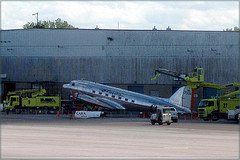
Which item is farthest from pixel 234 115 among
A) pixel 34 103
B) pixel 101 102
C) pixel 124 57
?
pixel 34 103

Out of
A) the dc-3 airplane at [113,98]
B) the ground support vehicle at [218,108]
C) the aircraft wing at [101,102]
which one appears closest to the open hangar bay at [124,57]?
the dc-3 airplane at [113,98]

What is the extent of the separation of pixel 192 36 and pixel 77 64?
21200 millimetres

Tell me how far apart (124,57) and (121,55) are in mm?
649

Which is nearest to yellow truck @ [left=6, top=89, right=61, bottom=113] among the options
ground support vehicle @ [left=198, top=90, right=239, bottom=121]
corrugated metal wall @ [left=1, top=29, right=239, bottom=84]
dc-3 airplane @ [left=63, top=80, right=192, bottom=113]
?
dc-3 airplane @ [left=63, top=80, right=192, bottom=113]

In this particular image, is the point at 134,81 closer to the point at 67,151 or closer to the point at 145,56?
the point at 145,56

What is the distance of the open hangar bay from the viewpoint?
85375 millimetres

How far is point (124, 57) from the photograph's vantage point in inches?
3415

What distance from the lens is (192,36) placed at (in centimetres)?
8638

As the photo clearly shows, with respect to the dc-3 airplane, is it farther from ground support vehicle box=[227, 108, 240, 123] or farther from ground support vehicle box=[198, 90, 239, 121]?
ground support vehicle box=[227, 108, 240, 123]

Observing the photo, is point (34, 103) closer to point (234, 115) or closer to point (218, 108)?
point (218, 108)

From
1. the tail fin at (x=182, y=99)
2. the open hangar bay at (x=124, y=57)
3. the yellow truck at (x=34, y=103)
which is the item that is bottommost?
the yellow truck at (x=34, y=103)

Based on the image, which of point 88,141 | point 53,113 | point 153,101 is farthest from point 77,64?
point 88,141

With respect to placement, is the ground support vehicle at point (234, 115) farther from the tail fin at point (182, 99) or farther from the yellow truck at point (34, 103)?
the yellow truck at point (34, 103)

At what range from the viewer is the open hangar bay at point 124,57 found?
280 feet
